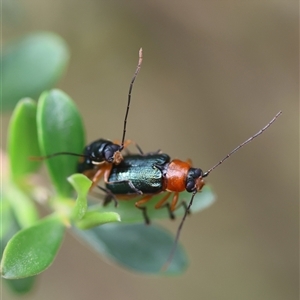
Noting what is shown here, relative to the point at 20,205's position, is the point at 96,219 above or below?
above

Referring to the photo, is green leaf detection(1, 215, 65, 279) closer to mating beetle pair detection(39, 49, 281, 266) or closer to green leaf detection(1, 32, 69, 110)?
mating beetle pair detection(39, 49, 281, 266)

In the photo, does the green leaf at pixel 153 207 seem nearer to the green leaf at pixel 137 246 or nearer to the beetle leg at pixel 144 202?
the beetle leg at pixel 144 202

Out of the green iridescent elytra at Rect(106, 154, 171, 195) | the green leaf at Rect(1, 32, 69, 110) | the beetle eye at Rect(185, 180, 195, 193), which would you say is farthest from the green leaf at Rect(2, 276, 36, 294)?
the beetle eye at Rect(185, 180, 195, 193)

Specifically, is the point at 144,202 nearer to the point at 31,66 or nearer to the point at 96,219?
the point at 96,219

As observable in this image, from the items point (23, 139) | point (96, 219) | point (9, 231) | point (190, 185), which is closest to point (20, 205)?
point (9, 231)

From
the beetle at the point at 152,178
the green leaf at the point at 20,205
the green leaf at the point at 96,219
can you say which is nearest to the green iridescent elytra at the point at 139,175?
the beetle at the point at 152,178
